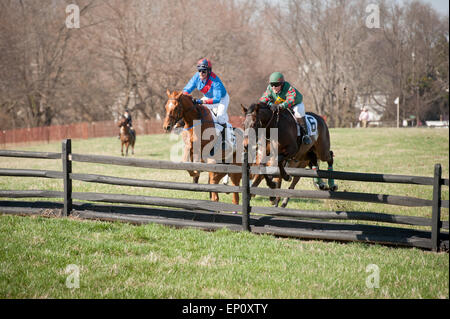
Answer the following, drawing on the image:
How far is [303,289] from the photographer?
4957mm

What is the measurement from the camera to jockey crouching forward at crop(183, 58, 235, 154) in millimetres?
9602

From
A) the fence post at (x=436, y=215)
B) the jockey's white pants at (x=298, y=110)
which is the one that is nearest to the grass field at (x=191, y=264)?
the fence post at (x=436, y=215)

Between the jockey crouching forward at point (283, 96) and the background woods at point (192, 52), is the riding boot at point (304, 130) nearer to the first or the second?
the jockey crouching forward at point (283, 96)

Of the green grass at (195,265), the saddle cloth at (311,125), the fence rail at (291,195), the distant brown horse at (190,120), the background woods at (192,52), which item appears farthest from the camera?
the background woods at (192,52)

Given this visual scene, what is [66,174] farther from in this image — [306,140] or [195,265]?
[306,140]

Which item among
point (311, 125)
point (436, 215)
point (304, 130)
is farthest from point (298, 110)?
point (436, 215)

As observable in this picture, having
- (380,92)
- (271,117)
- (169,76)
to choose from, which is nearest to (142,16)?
(169,76)

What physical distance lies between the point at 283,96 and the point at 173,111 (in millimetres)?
2252

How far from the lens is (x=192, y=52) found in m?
45.9

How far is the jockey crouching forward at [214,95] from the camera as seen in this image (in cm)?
960

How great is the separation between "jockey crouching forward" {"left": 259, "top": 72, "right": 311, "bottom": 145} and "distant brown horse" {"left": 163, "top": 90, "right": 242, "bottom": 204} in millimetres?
1410

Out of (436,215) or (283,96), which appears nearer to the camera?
(436,215)

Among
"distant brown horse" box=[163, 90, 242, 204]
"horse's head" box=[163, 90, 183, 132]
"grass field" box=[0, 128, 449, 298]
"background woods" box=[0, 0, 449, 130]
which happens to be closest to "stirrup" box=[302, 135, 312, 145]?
"distant brown horse" box=[163, 90, 242, 204]

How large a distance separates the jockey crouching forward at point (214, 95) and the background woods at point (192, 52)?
3503cm
